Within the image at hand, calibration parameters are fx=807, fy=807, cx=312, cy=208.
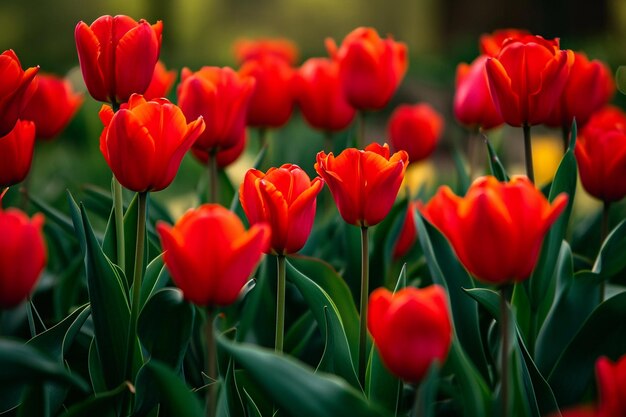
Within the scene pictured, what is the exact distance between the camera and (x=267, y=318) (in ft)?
3.71

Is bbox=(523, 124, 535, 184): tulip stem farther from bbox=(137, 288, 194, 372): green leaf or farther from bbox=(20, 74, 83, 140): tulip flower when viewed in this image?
bbox=(20, 74, 83, 140): tulip flower

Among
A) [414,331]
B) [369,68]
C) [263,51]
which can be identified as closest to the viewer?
[414,331]

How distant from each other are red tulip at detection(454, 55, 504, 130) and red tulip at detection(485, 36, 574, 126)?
346 millimetres

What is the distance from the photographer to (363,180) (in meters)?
0.82

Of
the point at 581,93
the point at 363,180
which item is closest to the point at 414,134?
the point at 581,93

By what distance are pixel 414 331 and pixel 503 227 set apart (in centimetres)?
11

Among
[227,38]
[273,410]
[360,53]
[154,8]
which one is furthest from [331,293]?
[227,38]

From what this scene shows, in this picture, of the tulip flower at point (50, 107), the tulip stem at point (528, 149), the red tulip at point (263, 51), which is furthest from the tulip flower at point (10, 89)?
the red tulip at point (263, 51)

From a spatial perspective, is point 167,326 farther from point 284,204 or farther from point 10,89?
point 10,89

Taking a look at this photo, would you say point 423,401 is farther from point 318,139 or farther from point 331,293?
point 318,139

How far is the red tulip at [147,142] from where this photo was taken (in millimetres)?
788

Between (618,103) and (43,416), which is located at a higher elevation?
(43,416)

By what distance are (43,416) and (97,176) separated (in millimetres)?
1419

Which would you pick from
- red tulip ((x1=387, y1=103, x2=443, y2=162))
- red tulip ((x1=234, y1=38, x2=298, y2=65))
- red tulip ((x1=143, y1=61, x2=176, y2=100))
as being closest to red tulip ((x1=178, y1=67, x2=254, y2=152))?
red tulip ((x1=143, y1=61, x2=176, y2=100))
